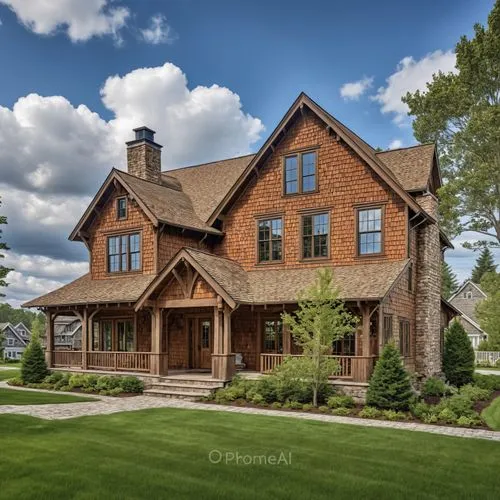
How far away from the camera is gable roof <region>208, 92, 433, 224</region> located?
65.8 ft

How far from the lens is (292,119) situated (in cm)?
2281

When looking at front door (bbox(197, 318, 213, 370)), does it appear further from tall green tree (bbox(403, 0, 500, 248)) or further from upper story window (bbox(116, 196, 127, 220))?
tall green tree (bbox(403, 0, 500, 248))

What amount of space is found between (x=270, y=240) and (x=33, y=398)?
11348mm

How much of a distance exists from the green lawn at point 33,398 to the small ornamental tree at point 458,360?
16.1 meters

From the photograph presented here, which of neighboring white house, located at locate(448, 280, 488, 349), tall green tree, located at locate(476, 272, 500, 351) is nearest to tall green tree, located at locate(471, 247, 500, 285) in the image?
neighboring white house, located at locate(448, 280, 488, 349)

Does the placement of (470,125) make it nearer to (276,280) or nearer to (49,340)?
(276,280)

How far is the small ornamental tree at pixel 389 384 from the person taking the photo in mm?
16000

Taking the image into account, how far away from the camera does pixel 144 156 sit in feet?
90.0

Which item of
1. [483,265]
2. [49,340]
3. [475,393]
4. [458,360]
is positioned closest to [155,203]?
[49,340]

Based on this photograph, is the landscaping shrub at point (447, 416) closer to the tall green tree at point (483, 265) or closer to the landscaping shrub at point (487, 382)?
the landscaping shrub at point (487, 382)

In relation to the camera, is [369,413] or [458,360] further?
[458,360]

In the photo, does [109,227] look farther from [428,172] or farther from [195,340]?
[428,172]

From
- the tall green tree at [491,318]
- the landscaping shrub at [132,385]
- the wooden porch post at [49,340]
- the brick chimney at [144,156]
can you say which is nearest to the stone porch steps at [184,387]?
the landscaping shrub at [132,385]

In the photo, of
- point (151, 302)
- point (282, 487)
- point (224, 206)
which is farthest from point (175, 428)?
point (224, 206)
